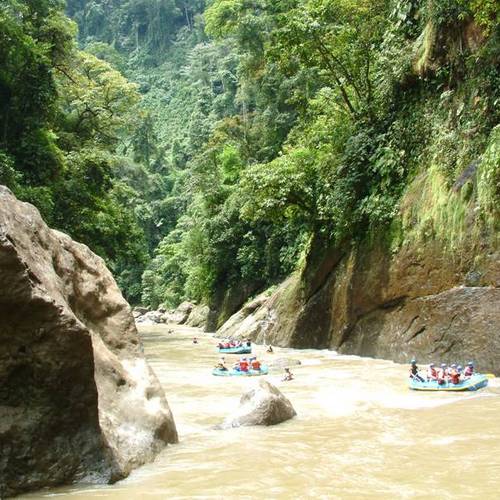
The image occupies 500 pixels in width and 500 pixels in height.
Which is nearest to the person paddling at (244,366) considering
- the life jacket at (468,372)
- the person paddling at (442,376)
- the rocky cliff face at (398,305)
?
the rocky cliff face at (398,305)

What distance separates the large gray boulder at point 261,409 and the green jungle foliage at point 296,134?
6115 mm

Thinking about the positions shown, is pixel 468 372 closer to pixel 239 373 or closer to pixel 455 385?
pixel 455 385

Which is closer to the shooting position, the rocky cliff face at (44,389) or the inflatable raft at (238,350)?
the rocky cliff face at (44,389)

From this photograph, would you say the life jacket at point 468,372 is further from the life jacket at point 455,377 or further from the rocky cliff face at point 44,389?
the rocky cliff face at point 44,389

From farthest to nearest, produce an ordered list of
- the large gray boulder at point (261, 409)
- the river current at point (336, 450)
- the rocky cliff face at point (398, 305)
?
the rocky cliff face at point (398, 305) < the large gray boulder at point (261, 409) < the river current at point (336, 450)

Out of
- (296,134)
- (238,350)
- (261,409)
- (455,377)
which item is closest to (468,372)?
(455,377)

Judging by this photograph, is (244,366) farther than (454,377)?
Yes

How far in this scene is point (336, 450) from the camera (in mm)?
6844

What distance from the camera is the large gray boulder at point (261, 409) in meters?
8.14

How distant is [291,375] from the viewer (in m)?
A: 12.9

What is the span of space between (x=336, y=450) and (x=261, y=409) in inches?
61.8

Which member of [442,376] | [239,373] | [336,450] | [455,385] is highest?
[442,376]

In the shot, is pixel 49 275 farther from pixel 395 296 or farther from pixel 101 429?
pixel 395 296

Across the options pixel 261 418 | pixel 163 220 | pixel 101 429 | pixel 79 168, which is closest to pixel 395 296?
pixel 261 418
